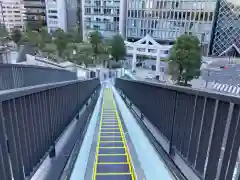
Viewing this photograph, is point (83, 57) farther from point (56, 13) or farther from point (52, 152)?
point (56, 13)

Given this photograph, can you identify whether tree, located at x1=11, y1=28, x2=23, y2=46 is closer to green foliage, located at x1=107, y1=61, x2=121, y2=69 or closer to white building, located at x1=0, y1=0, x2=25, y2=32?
green foliage, located at x1=107, y1=61, x2=121, y2=69

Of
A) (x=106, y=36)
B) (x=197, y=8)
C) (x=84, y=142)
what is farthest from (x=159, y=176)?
(x=106, y=36)

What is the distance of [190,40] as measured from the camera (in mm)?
25812

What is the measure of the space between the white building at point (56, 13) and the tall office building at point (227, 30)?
44231 mm

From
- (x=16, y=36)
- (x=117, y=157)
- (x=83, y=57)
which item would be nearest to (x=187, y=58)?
(x=83, y=57)

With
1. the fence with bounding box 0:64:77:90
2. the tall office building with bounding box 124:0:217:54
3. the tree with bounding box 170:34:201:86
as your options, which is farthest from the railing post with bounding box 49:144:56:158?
the tall office building with bounding box 124:0:217:54

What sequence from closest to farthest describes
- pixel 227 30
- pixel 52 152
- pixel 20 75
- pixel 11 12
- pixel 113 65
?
1. pixel 52 152
2. pixel 20 75
3. pixel 113 65
4. pixel 227 30
5. pixel 11 12

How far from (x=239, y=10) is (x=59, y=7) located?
160 ft

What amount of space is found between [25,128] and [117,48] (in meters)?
37.5

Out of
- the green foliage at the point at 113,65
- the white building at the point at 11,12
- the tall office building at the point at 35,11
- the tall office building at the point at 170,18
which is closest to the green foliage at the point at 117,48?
the green foliage at the point at 113,65

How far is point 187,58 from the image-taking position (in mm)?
25031

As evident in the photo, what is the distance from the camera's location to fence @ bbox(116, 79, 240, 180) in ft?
6.22

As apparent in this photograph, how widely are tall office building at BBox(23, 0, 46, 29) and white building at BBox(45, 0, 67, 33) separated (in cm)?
487

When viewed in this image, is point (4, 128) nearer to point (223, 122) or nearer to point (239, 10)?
point (223, 122)
